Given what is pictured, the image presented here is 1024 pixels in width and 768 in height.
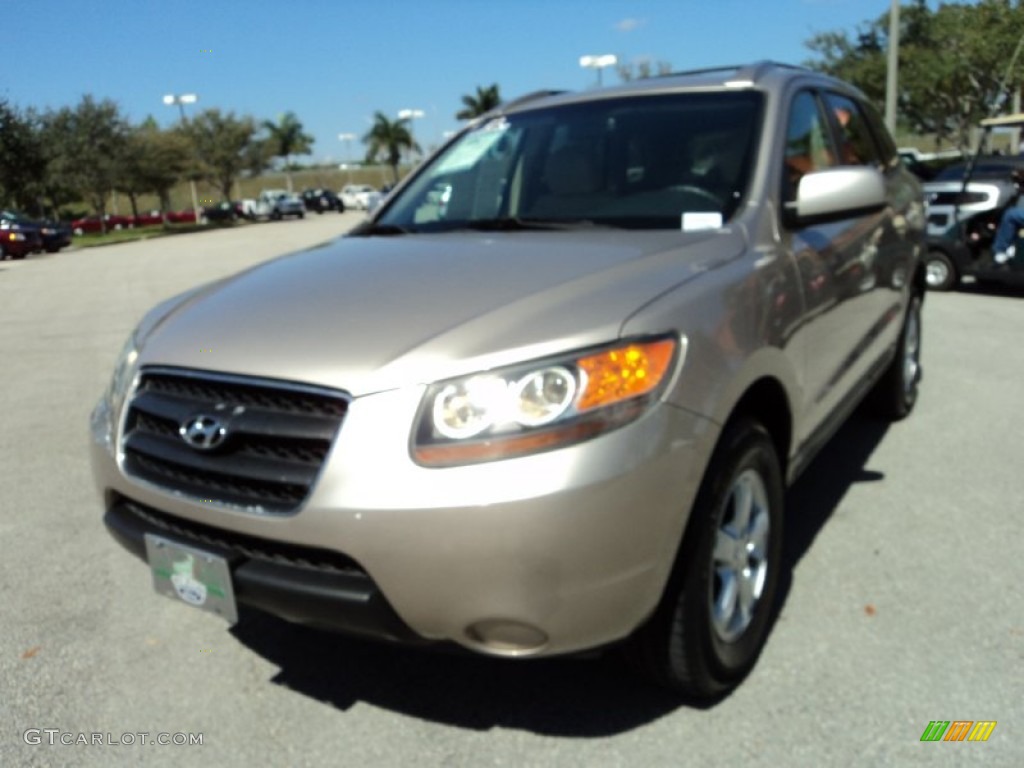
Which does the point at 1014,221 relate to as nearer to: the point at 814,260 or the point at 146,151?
the point at 814,260

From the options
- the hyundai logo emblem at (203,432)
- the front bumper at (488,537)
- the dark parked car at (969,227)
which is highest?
the hyundai logo emblem at (203,432)

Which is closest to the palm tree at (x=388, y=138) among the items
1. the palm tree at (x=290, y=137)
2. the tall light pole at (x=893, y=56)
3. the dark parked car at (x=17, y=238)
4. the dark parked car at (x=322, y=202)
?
the palm tree at (x=290, y=137)

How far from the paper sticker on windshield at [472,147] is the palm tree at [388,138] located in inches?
3075

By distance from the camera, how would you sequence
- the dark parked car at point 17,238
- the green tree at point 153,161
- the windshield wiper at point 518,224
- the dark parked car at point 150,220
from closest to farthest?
the windshield wiper at point 518,224 → the dark parked car at point 17,238 → the green tree at point 153,161 → the dark parked car at point 150,220

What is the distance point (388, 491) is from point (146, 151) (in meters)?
49.9

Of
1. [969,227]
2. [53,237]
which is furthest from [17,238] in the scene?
[969,227]

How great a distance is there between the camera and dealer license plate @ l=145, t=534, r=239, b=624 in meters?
2.30

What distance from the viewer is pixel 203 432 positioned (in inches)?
91.0

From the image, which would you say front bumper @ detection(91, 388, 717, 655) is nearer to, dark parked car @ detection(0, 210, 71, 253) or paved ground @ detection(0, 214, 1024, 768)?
paved ground @ detection(0, 214, 1024, 768)

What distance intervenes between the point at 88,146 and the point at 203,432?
47.8m

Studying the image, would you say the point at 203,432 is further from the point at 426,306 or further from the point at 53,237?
the point at 53,237

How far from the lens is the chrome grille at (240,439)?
2170 mm

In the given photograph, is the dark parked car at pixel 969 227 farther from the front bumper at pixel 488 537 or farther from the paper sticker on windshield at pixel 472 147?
the front bumper at pixel 488 537

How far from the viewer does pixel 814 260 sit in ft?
10.4
